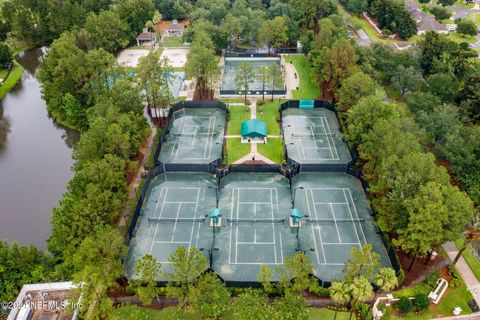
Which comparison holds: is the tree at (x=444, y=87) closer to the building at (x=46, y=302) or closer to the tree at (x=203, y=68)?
the tree at (x=203, y=68)

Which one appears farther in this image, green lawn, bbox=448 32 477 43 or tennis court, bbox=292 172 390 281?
green lawn, bbox=448 32 477 43

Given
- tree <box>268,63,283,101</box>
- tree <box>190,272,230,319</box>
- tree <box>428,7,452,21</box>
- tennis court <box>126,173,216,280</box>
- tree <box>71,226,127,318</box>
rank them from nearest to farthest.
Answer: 1. tree <box>71,226,127,318</box>
2. tree <box>190,272,230,319</box>
3. tennis court <box>126,173,216,280</box>
4. tree <box>268,63,283,101</box>
5. tree <box>428,7,452,21</box>

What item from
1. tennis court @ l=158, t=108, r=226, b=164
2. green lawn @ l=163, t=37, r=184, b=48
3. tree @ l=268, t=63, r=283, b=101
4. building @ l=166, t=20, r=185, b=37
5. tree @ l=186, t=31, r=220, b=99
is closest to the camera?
tennis court @ l=158, t=108, r=226, b=164

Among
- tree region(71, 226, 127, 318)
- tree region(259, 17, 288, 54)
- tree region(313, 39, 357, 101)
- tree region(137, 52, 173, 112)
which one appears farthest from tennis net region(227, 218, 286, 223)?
tree region(259, 17, 288, 54)

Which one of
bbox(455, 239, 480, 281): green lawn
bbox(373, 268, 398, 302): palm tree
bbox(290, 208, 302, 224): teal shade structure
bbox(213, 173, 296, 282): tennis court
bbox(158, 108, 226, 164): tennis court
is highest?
bbox(373, 268, 398, 302): palm tree

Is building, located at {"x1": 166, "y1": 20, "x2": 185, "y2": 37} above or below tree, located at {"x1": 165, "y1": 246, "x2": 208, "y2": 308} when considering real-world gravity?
below

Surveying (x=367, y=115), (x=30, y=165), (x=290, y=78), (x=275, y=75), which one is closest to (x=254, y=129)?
(x=275, y=75)

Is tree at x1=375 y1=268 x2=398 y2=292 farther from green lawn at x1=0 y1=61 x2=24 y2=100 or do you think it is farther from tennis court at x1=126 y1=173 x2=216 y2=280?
green lawn at x1=0 y1=61 x2=24 y2=100

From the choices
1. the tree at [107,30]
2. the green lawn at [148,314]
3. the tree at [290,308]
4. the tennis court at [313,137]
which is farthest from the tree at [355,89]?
the tree at [107,30]
